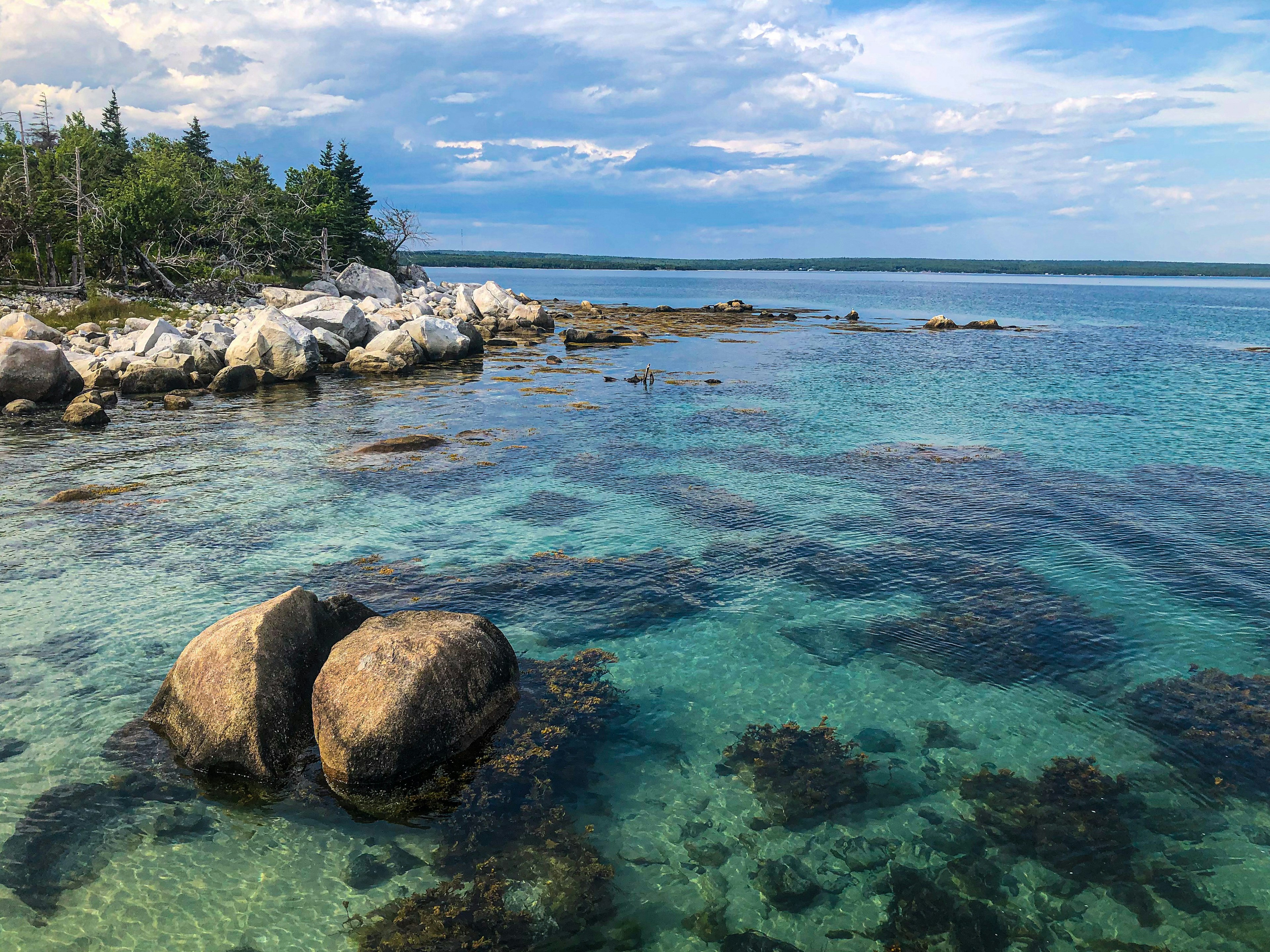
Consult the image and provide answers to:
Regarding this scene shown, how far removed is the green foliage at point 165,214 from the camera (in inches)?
2077

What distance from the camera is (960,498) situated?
2200 centimetres

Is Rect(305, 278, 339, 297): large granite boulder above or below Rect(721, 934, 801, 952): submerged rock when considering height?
above

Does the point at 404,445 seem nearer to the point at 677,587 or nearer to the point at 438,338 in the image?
the point at 677,587

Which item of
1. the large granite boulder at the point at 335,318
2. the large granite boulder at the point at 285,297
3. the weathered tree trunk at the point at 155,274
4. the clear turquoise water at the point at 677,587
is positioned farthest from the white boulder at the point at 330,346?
the weathered tree trunk at the point at 155,274

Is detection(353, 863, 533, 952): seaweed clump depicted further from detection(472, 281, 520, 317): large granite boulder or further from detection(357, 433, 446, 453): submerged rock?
detection(472, 281, 520, 317): large granite boulder

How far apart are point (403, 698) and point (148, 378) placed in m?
35.1

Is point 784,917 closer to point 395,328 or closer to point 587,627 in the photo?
point 587,627

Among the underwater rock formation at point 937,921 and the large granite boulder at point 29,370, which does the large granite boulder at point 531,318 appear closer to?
the large granite boulder at point 29,370

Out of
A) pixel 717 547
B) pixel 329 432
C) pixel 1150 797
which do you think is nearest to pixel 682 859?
pixel 1150 797

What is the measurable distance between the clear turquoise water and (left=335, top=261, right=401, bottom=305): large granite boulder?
4029cm

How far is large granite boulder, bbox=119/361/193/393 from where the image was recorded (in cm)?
3684

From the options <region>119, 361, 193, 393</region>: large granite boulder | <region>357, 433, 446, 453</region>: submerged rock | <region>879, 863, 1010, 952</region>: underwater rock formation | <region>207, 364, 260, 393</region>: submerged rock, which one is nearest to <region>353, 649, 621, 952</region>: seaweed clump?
<region>879, 863, 1010, 952</region>: underwater rock formation

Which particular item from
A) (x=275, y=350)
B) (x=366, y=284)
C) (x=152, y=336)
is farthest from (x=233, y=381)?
(x=366, y=284)

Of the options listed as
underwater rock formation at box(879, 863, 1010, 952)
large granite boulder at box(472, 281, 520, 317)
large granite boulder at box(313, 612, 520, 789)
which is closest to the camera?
underwater rock formation at box(879, 863, 1010, 952)
